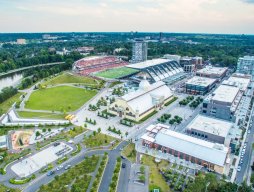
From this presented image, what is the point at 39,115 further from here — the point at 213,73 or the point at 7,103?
the point at 213,73

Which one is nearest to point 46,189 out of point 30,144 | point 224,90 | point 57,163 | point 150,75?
point 57,163

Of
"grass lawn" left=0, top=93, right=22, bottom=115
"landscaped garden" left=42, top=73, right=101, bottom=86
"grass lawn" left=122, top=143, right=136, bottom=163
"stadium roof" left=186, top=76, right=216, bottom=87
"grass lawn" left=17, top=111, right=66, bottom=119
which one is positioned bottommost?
"grass lawn" left=122, top=143, right=136, bottom=163

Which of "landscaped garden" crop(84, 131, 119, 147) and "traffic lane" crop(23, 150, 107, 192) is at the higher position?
"landscaped garden" crop(84, 131, 119, 147)

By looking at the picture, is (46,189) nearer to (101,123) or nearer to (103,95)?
(101,123)

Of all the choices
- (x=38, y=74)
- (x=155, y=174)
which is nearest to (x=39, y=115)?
(x=155, y=174)

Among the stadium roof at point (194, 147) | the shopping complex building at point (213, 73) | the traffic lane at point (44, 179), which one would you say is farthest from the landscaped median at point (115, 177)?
the shopping complex building at point (213, 73)

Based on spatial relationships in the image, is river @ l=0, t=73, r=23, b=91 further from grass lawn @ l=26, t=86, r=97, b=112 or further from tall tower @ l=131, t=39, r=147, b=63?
tall tower @ l=131, t=39, r=147, b=63

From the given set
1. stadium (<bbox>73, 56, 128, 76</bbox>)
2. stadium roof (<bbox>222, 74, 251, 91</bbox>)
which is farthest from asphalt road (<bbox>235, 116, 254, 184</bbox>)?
stadium (<bbox>73, 56, 128, 76</bbox>)

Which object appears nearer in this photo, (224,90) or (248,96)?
(224,90)
